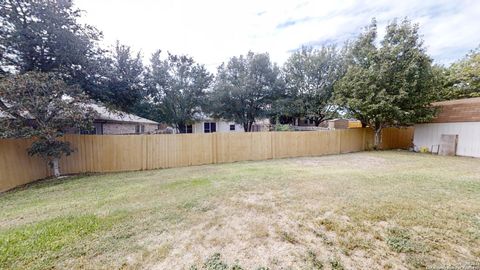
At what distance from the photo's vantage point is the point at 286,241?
2.66 metres

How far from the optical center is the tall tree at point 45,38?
665 centimetres

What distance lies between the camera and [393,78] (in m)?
11.8

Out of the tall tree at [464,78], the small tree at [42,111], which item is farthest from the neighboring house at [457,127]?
the small tree at [42,111]

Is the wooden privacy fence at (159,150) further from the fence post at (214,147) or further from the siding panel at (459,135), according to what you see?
the siding panel at (459,135)

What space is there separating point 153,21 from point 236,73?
946 cm

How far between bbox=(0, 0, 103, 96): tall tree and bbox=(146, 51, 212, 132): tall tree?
23.2 feet

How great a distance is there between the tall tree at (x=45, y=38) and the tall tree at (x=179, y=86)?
7.07 metres

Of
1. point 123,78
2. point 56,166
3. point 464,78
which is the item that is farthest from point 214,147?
point 464,78

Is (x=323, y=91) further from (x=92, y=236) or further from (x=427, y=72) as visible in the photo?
(x=92, y=236)

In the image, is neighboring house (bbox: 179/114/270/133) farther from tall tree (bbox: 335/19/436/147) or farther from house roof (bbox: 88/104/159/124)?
tall tree (bbox: 335/19/436/147)

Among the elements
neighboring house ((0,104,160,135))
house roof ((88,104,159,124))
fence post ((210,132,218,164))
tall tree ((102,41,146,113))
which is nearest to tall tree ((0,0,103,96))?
tall tree ((102,41,146,113))

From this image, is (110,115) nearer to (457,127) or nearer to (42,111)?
(42,111)

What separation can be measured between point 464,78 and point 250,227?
19918mm

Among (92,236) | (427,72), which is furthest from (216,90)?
(92,236)
